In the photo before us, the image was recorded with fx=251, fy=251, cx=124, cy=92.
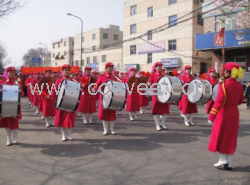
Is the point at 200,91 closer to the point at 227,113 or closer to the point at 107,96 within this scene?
the point at 107,96

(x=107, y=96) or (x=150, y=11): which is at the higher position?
(x=150, y=11)

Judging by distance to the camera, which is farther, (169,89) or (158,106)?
(158,106)

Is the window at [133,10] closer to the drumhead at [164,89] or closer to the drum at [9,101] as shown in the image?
the drumhead at [164,89]

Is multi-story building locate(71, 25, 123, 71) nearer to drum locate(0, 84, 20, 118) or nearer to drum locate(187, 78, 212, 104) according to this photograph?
drum locate(187, 78, 212, 104)

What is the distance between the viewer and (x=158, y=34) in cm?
3162

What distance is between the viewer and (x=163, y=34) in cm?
3105

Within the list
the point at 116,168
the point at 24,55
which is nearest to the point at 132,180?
the point at 116,168

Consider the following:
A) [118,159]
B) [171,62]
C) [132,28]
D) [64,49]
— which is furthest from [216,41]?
[64,49]

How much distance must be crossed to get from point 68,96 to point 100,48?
4016 cm

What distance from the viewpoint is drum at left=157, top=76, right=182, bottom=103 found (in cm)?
736

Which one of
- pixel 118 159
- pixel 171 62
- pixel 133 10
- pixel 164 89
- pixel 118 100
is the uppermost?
pixel 133 10

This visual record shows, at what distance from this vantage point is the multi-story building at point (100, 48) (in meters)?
40.8

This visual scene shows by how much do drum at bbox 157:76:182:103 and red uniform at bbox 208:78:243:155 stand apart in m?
2.95

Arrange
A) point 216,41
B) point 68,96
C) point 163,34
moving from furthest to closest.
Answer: point 163,34 → point 216,41 → point 68,96
